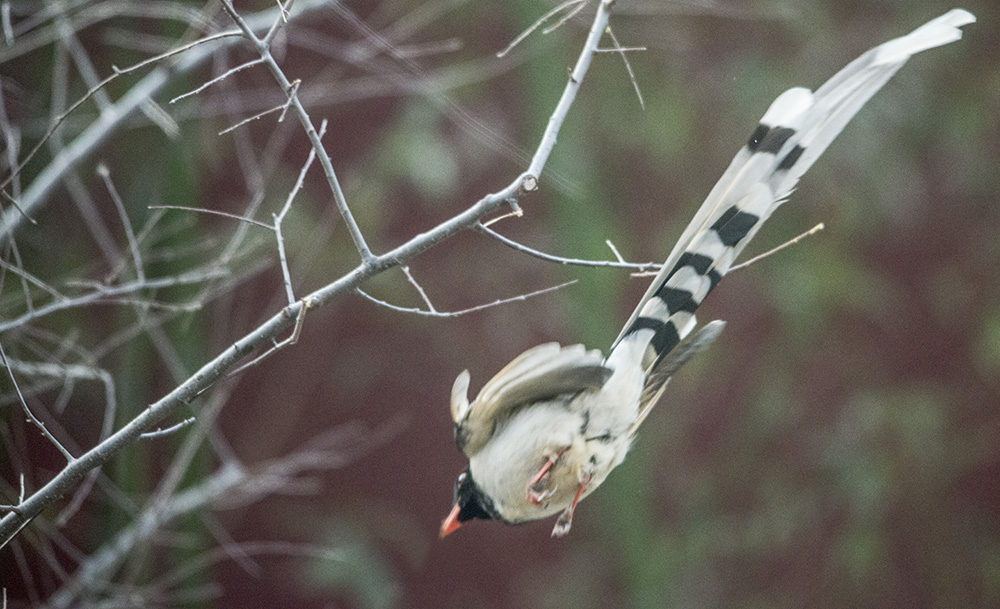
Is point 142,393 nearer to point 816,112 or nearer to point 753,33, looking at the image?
point 816,112

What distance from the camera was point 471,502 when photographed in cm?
127

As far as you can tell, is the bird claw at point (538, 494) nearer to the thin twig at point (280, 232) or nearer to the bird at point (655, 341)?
the bird at point (655, 341)

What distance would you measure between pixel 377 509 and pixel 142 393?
0.97 metres

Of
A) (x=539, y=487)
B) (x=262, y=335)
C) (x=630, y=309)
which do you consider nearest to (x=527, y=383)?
(x=539, y=487)

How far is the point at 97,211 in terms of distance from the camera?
2.24m

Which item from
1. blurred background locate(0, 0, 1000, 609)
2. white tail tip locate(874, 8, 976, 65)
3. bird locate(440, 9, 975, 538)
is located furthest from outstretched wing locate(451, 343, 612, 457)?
blurred background locate(0, 0, 1000, 609)

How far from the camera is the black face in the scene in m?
1.21

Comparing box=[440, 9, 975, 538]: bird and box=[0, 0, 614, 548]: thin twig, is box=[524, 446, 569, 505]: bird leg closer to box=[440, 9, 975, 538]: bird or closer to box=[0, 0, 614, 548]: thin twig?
box=[440, 9, 975, 538]: bird

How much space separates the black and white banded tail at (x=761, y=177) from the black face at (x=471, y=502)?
1.14ft

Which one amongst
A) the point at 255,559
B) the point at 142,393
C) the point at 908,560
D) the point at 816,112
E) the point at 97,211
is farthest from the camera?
the point at 908,560

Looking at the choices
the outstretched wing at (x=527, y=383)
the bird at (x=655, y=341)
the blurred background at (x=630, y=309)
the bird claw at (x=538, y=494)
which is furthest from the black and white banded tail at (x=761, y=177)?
the blurred background at (x=630, y=309)

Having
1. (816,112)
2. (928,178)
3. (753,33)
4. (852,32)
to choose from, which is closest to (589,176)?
(753,33)

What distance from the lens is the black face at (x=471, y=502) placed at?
1.21 metres

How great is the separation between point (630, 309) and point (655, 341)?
1409 mm
